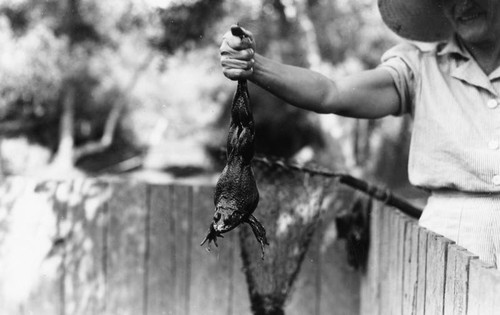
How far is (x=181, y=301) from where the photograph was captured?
3197mm

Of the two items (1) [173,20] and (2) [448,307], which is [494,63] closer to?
(2) [448,307]

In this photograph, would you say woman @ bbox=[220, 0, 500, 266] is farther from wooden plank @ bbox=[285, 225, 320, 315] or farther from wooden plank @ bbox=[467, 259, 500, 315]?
wooden plank @ bbox=[285, 225, 320, 315]

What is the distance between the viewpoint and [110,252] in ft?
10.6

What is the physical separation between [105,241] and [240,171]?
1931 millimetres

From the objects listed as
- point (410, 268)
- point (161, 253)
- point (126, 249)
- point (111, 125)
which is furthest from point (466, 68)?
point (111, 125)

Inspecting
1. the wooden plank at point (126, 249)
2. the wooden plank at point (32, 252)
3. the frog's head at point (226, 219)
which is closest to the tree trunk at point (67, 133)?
the wooden plank at point (32, 252)

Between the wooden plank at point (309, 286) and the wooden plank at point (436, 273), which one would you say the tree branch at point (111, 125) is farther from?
the wooden plank at point (436, 273)

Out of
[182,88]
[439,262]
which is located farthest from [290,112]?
[439,262]

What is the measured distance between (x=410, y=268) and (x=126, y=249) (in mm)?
1691

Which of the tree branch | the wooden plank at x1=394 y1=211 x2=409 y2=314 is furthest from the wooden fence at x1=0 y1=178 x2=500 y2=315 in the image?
the tree branch

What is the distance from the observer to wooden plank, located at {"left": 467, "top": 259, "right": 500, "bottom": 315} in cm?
114

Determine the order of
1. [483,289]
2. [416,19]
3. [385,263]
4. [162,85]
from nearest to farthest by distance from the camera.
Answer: [483,289] < [416,19] < [385,263] < [162,85]

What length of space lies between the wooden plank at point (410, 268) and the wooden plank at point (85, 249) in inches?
→ 66.7

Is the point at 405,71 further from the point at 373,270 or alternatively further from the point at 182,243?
the point at 182,243
